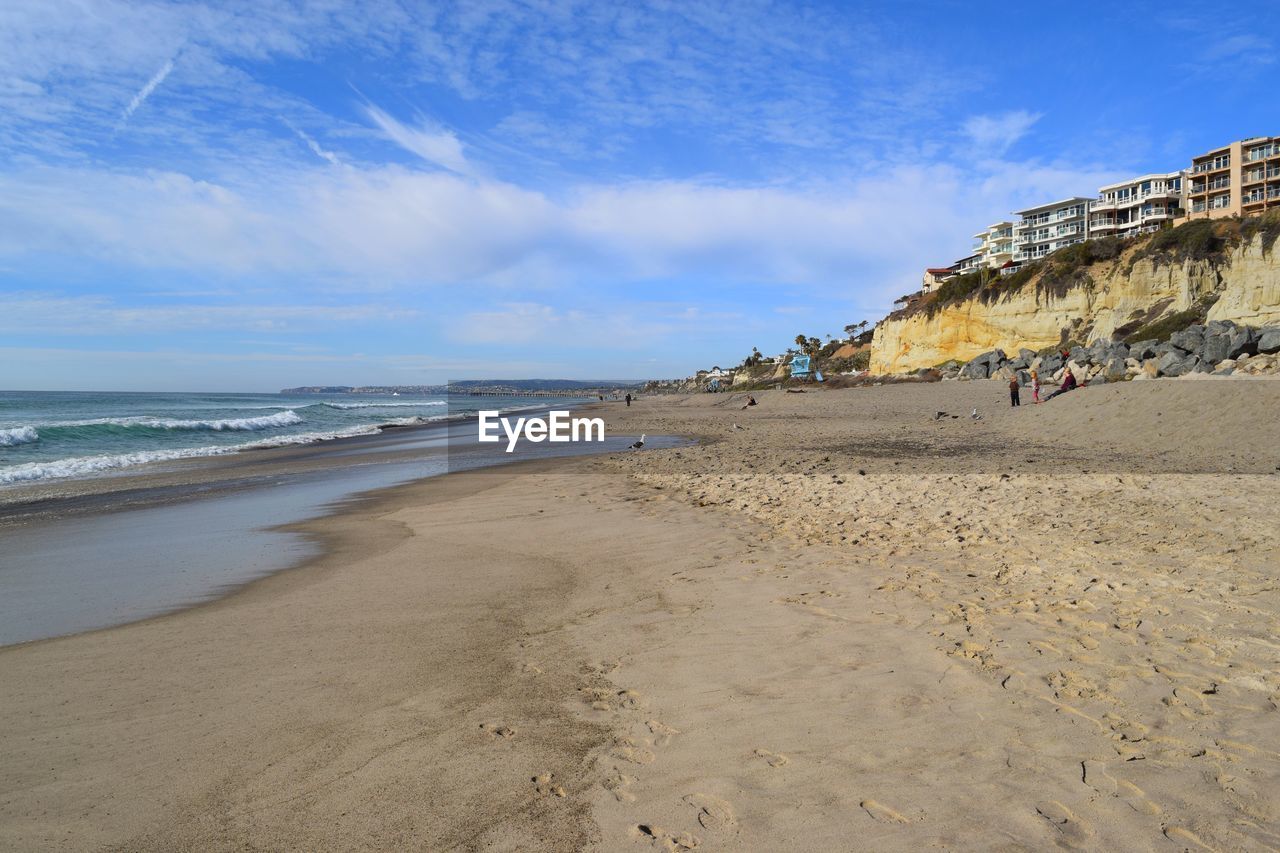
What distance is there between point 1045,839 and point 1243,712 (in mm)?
1904

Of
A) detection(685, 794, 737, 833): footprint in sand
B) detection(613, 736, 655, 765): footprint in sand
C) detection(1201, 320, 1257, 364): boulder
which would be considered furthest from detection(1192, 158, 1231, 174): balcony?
detection(685, 794, 737, 833): footprint in sand

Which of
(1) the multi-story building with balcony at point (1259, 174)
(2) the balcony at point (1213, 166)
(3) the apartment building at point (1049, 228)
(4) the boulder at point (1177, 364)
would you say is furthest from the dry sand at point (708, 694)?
(3) the apartment building at point (1049, 228)

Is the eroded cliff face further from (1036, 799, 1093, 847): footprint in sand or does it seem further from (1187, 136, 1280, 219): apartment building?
(1036, 799, 1093, 847): footprint in sand

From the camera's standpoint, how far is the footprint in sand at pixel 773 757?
360 centimetres

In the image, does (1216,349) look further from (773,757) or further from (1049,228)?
(1049,228)

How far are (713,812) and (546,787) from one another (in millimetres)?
842

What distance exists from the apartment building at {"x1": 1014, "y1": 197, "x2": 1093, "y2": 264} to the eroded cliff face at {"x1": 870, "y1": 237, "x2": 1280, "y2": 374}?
32.5 meters

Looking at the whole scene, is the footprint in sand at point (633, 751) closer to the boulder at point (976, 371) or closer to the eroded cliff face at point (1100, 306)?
the eroded cliff face at point (1100, 306)

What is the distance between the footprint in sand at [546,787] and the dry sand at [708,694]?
0.05 feet

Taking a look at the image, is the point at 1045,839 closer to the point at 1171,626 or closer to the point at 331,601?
the point at 1171,626

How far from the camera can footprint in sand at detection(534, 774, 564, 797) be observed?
340 cm

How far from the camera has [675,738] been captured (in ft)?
12.8

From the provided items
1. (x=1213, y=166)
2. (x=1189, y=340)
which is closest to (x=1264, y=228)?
(x=1189, y=340)

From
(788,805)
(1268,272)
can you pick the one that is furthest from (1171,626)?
(1268,272)
